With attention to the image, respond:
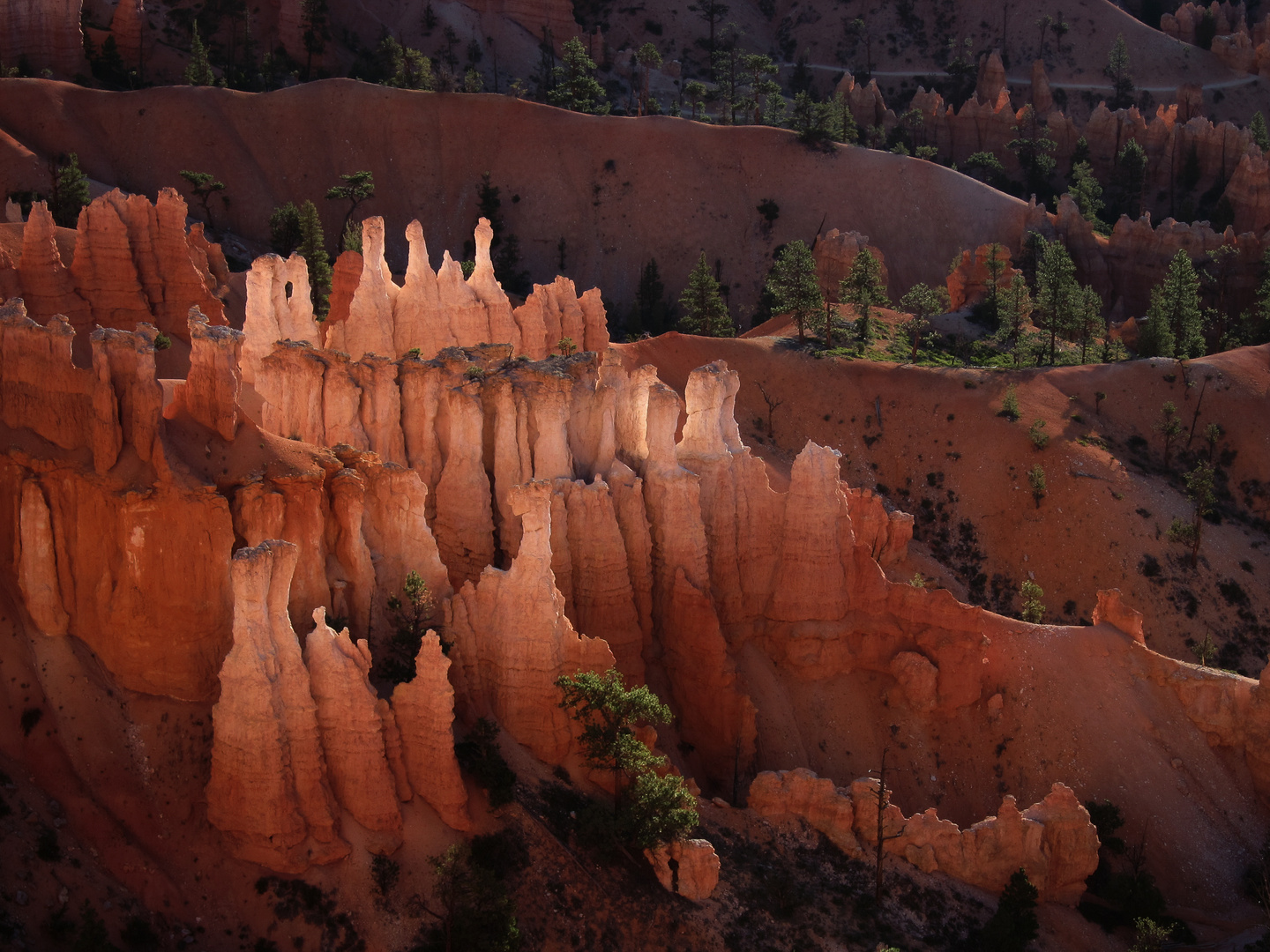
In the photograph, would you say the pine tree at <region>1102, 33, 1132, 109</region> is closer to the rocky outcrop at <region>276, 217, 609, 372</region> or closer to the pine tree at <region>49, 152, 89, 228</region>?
the rocky outcrop at <region>276, 217, 609, 372</region>

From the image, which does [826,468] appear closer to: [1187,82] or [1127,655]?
[1127,655]

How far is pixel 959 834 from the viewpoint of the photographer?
44188 mm

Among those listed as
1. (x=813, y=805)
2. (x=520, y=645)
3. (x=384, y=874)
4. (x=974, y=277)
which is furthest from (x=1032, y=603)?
(x=974, y=277)

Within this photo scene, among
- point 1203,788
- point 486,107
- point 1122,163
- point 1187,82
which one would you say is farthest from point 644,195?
point 1203,788

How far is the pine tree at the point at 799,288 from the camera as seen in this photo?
8356 centimetres

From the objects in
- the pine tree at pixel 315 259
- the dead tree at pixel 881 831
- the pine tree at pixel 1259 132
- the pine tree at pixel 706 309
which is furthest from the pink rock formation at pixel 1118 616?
the pine tree at pixel 1259 132

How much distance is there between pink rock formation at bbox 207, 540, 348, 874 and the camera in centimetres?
3497

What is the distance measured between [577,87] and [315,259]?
154 feet

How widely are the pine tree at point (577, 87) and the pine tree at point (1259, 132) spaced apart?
5805 cm

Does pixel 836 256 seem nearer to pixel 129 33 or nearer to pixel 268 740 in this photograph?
pixel 129 33

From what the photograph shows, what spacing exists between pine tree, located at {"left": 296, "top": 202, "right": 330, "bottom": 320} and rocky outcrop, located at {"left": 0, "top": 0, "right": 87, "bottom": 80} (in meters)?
35.2

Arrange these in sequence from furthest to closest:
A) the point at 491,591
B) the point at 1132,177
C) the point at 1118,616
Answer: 1. the point at 1132,177
2. the point at 1118,616
3. the point at 491,591

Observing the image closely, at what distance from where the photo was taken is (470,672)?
41.2 metres

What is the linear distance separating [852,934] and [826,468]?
17.6m
